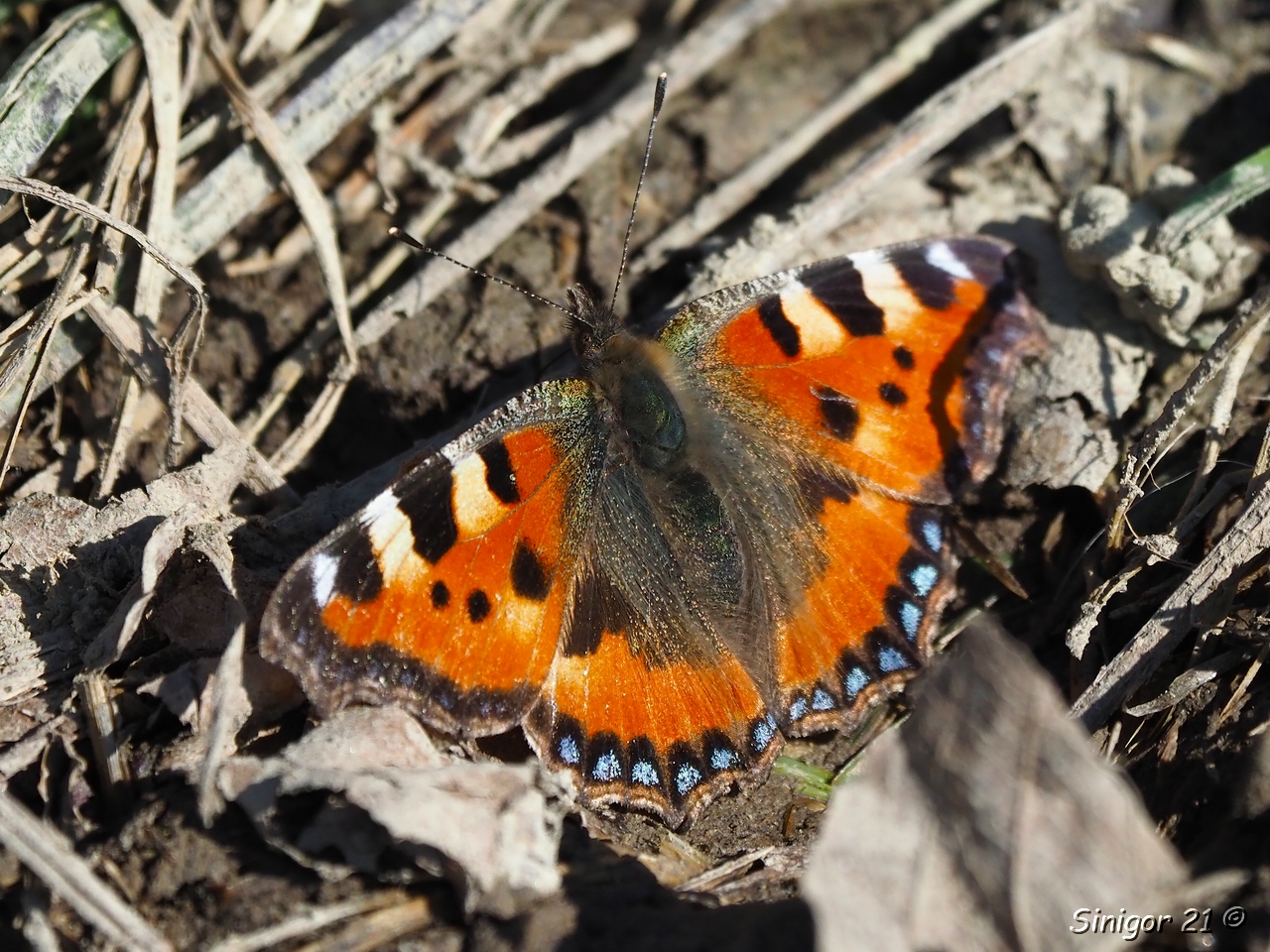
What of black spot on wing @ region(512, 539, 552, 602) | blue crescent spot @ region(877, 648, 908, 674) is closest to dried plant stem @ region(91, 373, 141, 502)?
black spot on wing @ region(512, 539, 552, 602)

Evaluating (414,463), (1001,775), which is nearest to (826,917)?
(1001,775)

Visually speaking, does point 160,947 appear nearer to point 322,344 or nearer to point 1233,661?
point 322,344

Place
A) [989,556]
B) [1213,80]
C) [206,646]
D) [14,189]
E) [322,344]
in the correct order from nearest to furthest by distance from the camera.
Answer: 1. [206,646]
2. [14,189]
3. [989,556]
4. [322,344]
5. [1213,80]

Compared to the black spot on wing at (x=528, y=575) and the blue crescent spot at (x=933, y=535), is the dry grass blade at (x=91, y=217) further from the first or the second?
the blue crescent spot at (x=933, y=535)

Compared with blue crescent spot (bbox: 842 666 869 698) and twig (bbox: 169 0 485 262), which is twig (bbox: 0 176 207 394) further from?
blue crescent spot (bbox: 842 666 869 698)

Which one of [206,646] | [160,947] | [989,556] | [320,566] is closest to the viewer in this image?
[160,947]

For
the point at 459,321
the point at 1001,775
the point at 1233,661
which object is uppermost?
the point at 459,321

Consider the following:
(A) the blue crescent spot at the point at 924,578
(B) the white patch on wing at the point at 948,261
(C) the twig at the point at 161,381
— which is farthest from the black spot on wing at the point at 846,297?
(C) the twig at the point at 161,381
